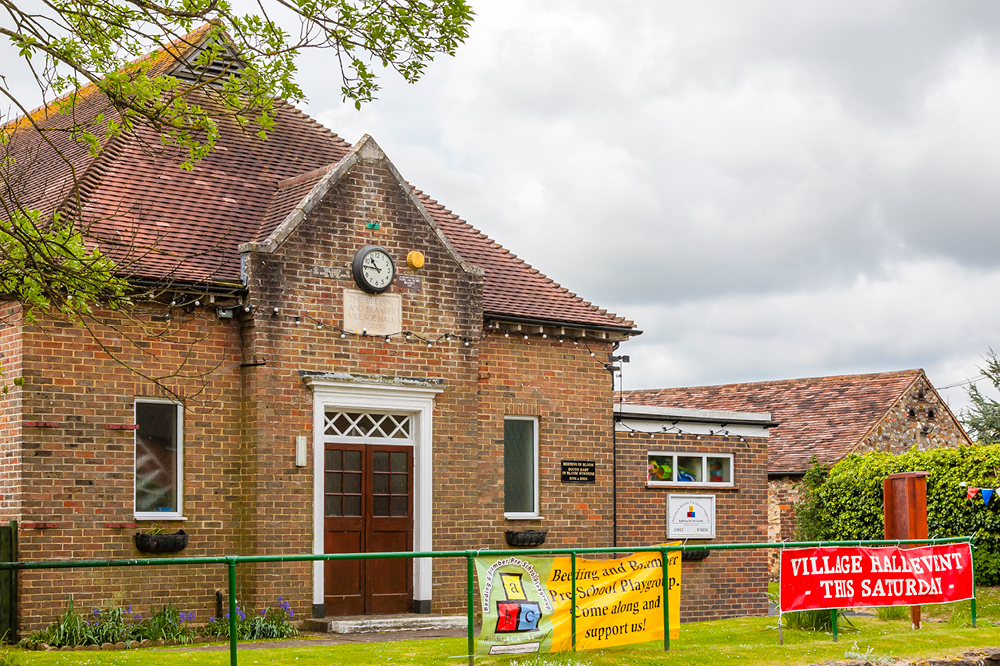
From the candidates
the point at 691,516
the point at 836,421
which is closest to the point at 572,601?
the point at 691,516

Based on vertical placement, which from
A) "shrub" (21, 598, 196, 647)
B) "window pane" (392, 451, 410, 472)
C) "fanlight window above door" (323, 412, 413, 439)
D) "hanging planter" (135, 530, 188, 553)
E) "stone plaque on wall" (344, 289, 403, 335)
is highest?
"stone plaque on wall" (344, 289, 403, 335)

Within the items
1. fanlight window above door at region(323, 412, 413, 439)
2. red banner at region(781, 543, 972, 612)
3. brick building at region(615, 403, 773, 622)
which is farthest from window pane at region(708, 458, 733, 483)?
fanlight window above door at region(323, 412, 413, 439)

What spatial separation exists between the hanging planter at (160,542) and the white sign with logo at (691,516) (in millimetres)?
8309

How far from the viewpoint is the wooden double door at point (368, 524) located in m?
16.4

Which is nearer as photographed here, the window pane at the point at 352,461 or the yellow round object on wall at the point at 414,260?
the window pane at the point at 352,461

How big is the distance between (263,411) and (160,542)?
2035mm

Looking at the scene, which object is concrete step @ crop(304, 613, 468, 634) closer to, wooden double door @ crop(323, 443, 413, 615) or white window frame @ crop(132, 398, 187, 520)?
wooden double door @ crop(323, 443, 413, 615)

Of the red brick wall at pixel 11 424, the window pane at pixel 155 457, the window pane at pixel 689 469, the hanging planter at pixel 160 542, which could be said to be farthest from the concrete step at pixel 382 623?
the window pane at pixel 689 469

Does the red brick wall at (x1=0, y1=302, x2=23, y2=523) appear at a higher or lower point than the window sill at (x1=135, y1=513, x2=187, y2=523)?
higher

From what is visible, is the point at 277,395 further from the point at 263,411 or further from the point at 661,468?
the point at 661,468

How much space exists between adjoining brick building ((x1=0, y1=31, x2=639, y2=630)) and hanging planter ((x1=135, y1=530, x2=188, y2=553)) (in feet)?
0.41

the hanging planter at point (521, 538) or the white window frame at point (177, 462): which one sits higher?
the white window frame at point (177, 462)

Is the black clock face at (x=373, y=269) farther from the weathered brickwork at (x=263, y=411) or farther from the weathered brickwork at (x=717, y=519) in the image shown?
the weathered brickwork at (x=717, y=519)

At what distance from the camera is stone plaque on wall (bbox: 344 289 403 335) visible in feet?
54.3
